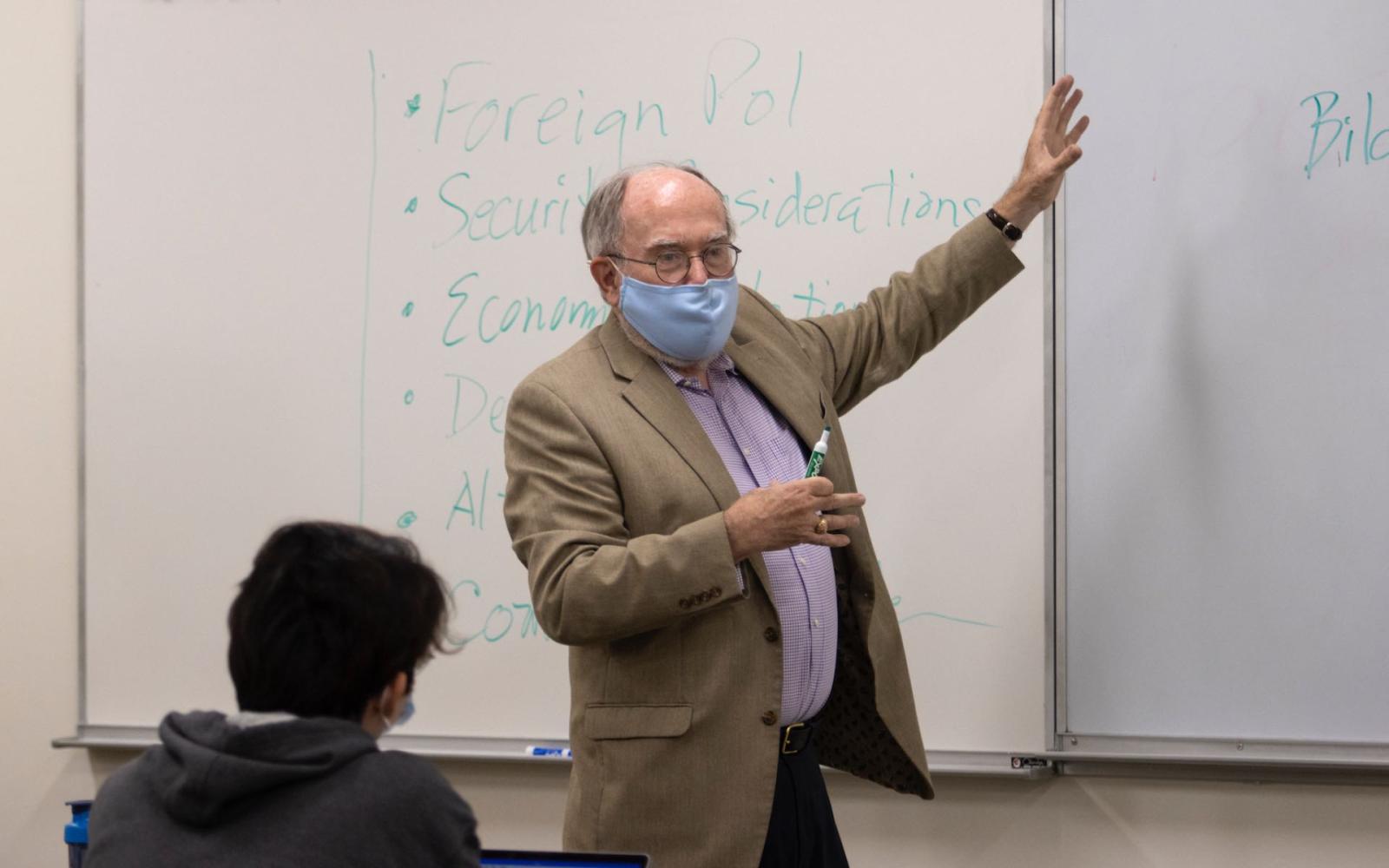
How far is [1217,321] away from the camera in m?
2.45

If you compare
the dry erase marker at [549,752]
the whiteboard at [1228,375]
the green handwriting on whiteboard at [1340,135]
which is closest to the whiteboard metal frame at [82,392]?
the dry erase marker at [549,752]

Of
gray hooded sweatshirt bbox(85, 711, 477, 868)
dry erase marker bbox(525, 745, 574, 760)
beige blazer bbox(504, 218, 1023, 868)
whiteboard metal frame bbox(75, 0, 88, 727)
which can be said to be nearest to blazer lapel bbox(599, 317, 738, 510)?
beige blazer bbox(504, 218, 1023, 868)

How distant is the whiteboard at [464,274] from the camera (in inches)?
101

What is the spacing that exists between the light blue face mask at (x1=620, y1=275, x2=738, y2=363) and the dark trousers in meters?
0.56

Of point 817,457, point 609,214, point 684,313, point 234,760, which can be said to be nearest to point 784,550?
point 817,457

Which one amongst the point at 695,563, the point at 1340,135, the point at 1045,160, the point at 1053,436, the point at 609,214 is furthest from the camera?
the point at 1053,436

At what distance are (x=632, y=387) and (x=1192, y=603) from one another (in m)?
1.10

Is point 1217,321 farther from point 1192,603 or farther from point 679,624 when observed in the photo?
point 679,624

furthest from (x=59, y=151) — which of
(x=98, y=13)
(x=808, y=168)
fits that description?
(x=808, y=168)

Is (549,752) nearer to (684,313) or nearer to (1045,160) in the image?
(684,313)

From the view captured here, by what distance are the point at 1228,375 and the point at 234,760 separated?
180 cm

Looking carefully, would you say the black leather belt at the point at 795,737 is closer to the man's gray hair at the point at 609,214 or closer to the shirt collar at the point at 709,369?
the shirt collar at the point at 709,369

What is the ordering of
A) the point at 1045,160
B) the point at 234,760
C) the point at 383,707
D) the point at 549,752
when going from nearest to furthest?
the point at 234,760 < the point at 383,707 < the point at 1045,160 < the point at 549,752

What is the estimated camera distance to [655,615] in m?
1.79
